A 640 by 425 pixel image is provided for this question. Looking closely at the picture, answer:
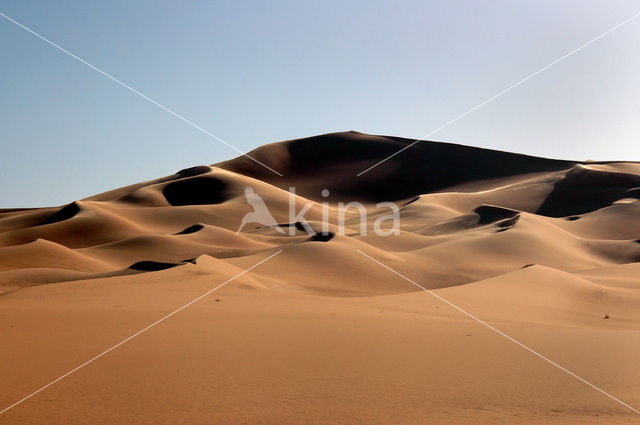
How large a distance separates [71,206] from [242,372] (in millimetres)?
41963

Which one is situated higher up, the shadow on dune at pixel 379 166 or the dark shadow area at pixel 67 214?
the shadow on dune at pixel 379 166

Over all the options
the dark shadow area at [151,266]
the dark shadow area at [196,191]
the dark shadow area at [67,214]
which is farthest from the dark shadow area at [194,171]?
the dark shadow area at [151,266]

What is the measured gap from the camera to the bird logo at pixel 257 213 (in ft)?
139

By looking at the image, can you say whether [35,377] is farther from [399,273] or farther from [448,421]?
[399,273]

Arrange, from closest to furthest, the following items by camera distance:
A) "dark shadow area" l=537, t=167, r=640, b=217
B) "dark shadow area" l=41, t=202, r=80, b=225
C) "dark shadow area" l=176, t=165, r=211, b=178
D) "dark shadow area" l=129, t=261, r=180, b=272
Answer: "dark shadow area" l=129, t=261, r=180, b=272 → "dark shadow area" l=41, t=202, r=80, b=225 → "dark shadow area" l=537, t=167, r=640, b=217 → "dark shadow area" l=176, t=165, r=211, b=178

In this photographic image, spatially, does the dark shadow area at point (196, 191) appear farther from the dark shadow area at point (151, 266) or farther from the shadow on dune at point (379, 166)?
the dark shadow area at point (151, 266)

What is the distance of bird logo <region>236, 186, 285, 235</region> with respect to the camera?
139 ft

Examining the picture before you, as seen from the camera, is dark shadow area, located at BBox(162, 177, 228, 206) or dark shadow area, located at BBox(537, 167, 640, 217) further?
dark shadow area, located at BBox(162, 177, 228, 206)

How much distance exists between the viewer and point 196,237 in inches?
1119

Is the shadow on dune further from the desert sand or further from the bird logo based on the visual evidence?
the desert sand

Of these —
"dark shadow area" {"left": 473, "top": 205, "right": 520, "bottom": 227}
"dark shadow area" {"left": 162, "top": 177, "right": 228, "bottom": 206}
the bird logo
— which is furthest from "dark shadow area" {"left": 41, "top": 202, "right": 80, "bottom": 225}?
"dark shadow area" {"left": 473, "top": 205, "right": 520, "bottom": 227}

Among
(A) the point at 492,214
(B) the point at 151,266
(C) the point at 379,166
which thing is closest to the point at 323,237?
(B) the point at 151,266

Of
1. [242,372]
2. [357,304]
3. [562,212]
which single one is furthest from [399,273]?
[562,212]

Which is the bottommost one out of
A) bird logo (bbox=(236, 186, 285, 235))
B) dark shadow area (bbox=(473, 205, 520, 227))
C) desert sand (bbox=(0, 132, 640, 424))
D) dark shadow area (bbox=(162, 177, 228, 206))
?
desert sand (bbox=(0, 132, 640, 424))
